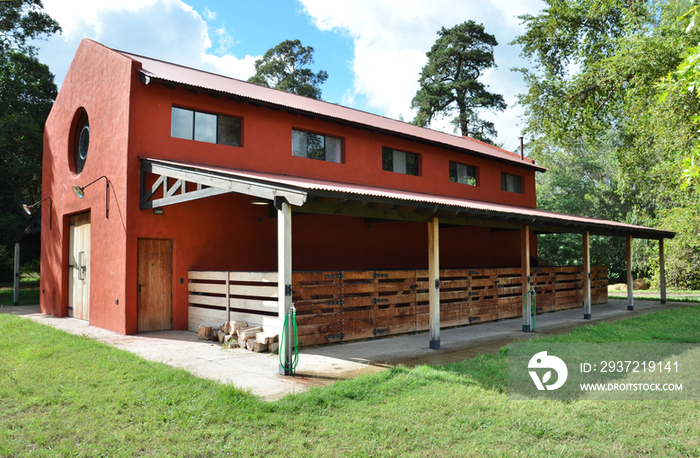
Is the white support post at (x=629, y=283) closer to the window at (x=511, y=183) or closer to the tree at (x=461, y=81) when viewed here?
the window at (x=511, y=183)

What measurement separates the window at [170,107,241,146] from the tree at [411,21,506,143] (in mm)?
24574

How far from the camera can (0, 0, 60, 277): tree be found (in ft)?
64.6

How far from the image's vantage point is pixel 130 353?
25.5 ft

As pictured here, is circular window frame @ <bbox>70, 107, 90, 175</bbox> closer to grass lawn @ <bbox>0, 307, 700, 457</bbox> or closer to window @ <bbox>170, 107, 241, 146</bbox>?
window @ <bbox>170, 107, 241, 146</bbox>

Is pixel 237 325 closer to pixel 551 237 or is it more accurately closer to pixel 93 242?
pixel 93 242

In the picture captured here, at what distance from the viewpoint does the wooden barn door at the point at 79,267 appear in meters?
12.6

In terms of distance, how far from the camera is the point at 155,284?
1073 centimetres

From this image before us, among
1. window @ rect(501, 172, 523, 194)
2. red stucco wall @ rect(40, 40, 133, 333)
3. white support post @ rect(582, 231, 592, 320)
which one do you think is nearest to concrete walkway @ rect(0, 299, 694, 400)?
white support post @ rect(582, 231, 592, 320)

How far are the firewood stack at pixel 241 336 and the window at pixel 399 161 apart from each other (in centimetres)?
804

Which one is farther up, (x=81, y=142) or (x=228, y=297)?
(x=81, y=142)

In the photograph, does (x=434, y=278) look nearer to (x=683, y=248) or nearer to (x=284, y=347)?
(x=284, y=347)

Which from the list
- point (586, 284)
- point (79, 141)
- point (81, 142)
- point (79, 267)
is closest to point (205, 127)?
point (81, 142)

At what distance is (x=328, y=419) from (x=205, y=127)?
8.74 metres

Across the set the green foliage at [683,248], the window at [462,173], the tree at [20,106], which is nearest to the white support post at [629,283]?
the green foliage at [683,248]
